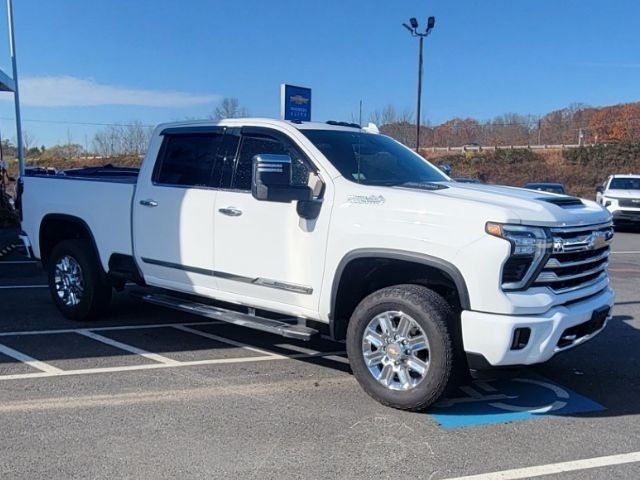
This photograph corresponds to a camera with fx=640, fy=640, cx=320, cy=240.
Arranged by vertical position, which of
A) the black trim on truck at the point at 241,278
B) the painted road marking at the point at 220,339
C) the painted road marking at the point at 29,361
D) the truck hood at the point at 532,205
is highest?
the truck hood at the point at 532,205

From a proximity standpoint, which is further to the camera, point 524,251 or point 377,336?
point 377,336

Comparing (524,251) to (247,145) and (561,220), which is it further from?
(247,145)

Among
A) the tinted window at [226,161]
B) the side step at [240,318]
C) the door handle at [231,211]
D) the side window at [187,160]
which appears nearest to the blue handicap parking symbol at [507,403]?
the side step at [240,318]

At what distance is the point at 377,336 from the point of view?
15.1ft

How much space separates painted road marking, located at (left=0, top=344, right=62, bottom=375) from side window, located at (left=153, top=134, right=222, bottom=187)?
190 cm

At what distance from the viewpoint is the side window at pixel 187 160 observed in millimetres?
5746

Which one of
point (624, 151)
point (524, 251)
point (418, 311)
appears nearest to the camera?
point (524, 251)

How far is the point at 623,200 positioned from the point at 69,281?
17816 mm

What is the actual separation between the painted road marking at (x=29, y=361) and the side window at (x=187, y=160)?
1899mm

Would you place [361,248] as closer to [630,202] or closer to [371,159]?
[371,159]

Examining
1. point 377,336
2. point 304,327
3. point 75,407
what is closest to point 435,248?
point 377,336

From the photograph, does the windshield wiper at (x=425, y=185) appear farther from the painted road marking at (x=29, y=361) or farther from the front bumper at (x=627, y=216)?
the front bumper at (x=627, y=216)

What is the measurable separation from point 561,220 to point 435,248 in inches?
33.5

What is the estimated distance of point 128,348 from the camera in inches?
237
